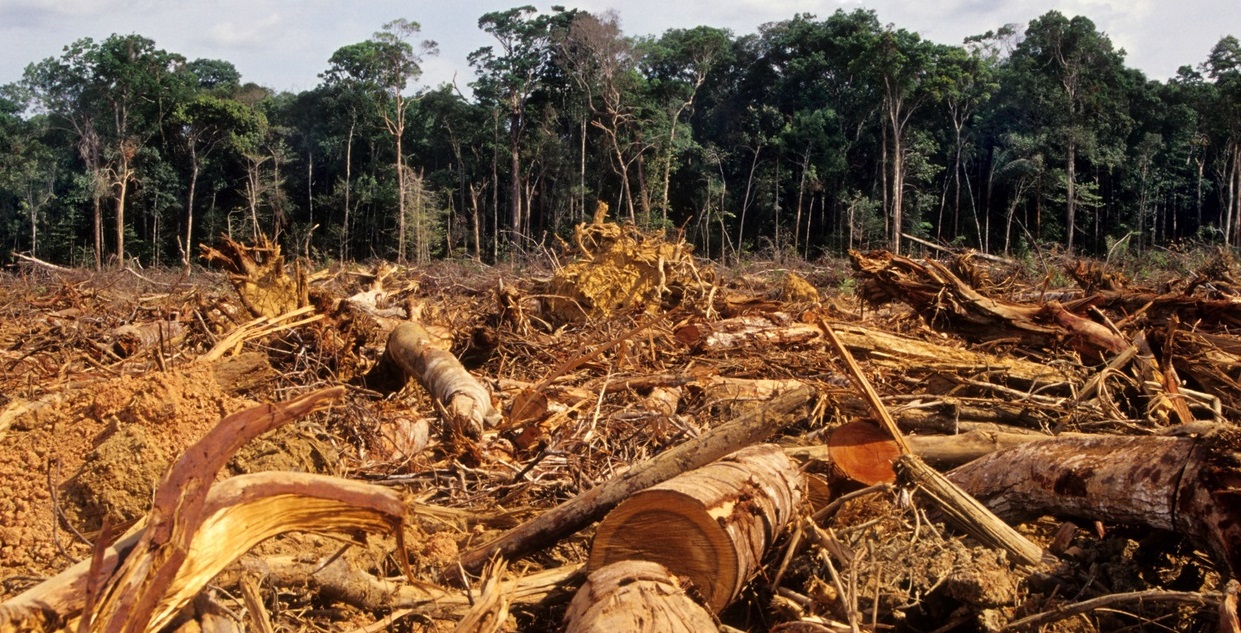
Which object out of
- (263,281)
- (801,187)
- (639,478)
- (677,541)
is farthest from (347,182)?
(677,541)

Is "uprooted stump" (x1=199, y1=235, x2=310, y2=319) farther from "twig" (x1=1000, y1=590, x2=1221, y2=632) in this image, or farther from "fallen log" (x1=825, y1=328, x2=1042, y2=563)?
"twig" (x1=1000, y1=590, x2=1221, y2=632)

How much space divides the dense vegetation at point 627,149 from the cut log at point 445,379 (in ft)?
89.5

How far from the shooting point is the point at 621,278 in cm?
836

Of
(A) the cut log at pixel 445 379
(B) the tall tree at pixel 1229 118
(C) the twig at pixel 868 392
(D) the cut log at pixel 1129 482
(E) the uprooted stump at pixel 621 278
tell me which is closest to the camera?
(D) the cut log at pixel 1129 482

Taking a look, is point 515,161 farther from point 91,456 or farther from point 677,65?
point 91,456

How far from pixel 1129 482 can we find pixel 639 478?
1.51m

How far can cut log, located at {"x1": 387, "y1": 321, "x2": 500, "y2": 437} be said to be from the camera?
4582 mm

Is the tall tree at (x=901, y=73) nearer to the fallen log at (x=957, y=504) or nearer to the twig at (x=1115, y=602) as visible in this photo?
the fallen log at (x=957, y=504)

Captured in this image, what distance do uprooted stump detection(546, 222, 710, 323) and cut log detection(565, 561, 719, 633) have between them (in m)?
5.66

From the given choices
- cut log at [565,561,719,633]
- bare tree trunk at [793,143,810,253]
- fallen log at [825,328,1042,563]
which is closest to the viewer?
cut log at [565,561,719,633]

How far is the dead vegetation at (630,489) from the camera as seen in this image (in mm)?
2053

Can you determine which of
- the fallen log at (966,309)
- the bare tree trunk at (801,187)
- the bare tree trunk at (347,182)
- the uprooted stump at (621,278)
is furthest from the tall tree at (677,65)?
the fallen log at (966,309)

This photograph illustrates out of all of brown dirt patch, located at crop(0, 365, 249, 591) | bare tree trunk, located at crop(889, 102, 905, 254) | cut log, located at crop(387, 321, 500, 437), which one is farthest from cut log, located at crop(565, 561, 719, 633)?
bare tree trunk, located at crop(889, 102, 905, 254)

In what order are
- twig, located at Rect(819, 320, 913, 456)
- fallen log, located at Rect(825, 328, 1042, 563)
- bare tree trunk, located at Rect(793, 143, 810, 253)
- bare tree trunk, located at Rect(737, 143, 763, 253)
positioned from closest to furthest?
1. fallen log, located at Rect(825, 328, 1042, 563)
2. twig, located at Rect(819, 320, 913, 456)
3. bare tree trunk, located at Rect(793, 143, 810, 253)
4. bare tree trunk, located at Rect(737, 143, 763, 253)
